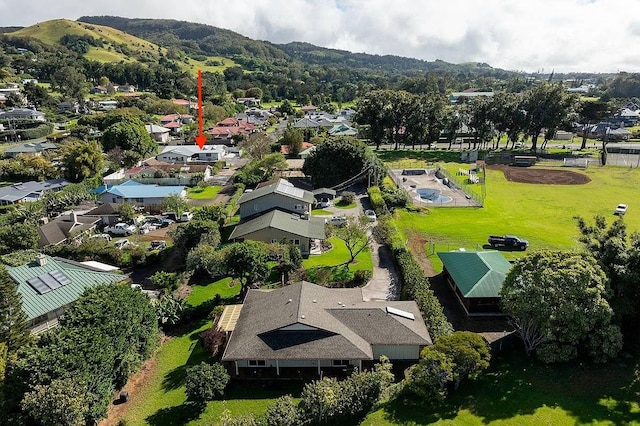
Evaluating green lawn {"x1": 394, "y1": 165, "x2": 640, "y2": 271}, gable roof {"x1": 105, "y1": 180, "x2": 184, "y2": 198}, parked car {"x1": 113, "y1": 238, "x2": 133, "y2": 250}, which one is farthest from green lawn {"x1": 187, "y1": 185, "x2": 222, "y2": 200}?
green lawn {"x1": 394, "y1": 165, "x2": 640, "y2": 271}

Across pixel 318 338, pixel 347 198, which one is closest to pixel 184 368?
pixel 318 338

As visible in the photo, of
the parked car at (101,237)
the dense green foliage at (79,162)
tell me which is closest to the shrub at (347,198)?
the parked car at (101,237)

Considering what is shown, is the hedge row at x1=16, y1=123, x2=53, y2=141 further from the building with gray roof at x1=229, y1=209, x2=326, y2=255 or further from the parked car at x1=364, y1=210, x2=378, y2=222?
the parked car at x1=364, y1=210, x2=378, y2=222

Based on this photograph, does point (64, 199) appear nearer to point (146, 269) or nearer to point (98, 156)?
point (98, 156)

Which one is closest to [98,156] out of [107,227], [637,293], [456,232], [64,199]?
[64,199]

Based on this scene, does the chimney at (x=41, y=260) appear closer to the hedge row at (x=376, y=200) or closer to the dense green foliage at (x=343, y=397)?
the dense green foliage at (x=343, y=397)

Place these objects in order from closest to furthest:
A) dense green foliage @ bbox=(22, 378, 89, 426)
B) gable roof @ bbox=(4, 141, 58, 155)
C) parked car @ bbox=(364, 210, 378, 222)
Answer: dense green foliage @ bbox=(22, 378, 89, 426) < parked car @ bbox=(364, 210, 378, 222) < gable roof @ bbox=(4, 141, 58, 155)
